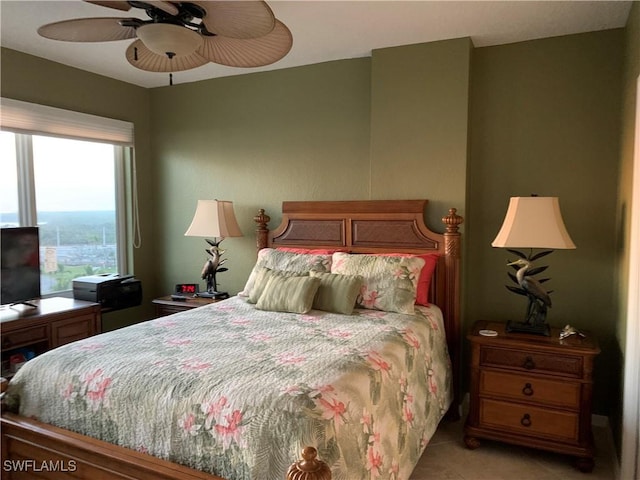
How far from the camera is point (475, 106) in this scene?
326 cm

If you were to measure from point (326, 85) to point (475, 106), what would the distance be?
115cm

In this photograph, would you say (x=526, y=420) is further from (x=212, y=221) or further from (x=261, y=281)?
(x=212, y=221)

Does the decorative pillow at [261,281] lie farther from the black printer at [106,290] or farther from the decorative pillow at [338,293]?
the black printer at [106,290]

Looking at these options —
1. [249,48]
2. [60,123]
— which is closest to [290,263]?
[249,48]

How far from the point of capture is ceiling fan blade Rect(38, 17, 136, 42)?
1.92 metres

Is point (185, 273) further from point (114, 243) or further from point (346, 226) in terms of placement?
point (346, 226)

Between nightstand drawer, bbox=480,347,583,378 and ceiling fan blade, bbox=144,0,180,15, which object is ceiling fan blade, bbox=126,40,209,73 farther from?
nightstand drawer, bbox=480,347,583,378

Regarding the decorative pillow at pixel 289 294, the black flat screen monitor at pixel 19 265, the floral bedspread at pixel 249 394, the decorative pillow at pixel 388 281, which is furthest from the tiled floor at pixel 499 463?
the black flat screen monitor at pixel 19 265

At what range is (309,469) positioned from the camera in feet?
4.32

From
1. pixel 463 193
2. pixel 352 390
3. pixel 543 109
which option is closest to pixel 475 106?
pixel 543 109

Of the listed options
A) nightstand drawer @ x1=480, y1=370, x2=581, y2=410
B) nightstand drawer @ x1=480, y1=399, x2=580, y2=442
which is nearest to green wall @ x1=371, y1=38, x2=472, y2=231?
nightstand drawer @ x1=480, y1=370, x2=581, y2=410

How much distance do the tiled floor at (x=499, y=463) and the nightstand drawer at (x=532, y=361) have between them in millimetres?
513

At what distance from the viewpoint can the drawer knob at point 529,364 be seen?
262 cm

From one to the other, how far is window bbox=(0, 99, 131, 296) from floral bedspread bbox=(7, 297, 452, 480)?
176 cm
